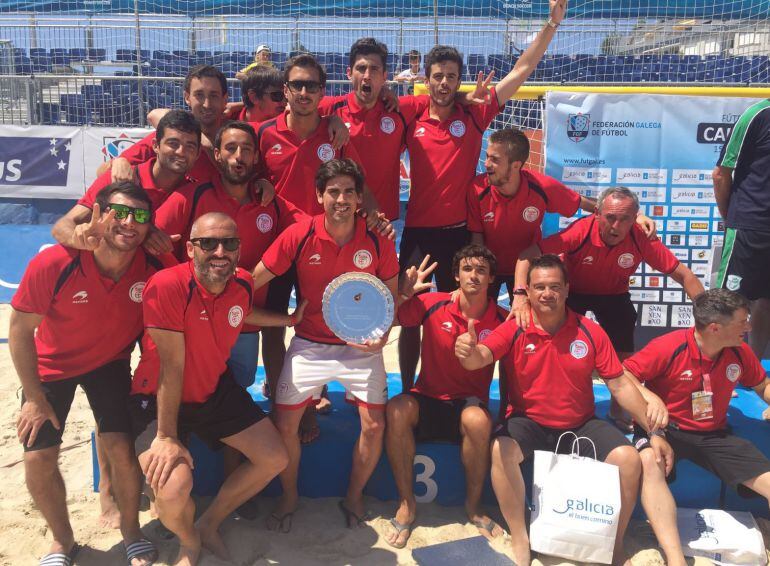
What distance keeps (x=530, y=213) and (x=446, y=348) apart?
1133mm

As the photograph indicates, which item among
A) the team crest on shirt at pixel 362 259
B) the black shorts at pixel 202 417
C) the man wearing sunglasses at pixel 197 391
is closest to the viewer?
the man wearing sunglasses at pixel 197 391

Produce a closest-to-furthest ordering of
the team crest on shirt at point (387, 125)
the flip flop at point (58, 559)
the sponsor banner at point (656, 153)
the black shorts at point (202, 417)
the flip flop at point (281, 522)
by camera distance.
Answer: the flip flop at point (58, 559)
the black shorts at point (202, 417)
the flip flop at point (281, 522)
the team crest on shirt at point (387, 125)
the sponsor banner at point (656, 153)

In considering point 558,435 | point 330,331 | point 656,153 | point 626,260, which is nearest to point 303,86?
point 330,331

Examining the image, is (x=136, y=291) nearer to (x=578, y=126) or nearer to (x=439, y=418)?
(x=439, y=418)

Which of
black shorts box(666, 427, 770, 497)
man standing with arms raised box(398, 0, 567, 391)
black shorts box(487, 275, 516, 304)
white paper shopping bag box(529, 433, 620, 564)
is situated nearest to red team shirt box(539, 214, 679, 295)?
black shorts box(487, 275, 516, 304)

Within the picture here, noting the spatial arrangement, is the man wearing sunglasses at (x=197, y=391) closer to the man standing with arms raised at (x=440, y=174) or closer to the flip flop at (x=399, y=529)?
the flip flop at (x=399, y=529)

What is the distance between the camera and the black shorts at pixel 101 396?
3.27m

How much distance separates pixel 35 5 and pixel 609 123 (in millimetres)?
12130

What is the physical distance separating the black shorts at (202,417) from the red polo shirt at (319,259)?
59cm

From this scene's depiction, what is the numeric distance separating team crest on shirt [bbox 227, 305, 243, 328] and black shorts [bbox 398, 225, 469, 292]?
4.70ft

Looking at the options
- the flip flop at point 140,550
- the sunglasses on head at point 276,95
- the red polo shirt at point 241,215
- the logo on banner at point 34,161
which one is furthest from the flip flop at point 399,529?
the logo on banner at point 34,161

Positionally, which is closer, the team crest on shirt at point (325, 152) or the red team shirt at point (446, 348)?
the red team shirt at point (446, 348)

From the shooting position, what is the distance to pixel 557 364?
11.6 ft

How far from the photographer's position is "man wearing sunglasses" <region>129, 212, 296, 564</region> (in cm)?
310
